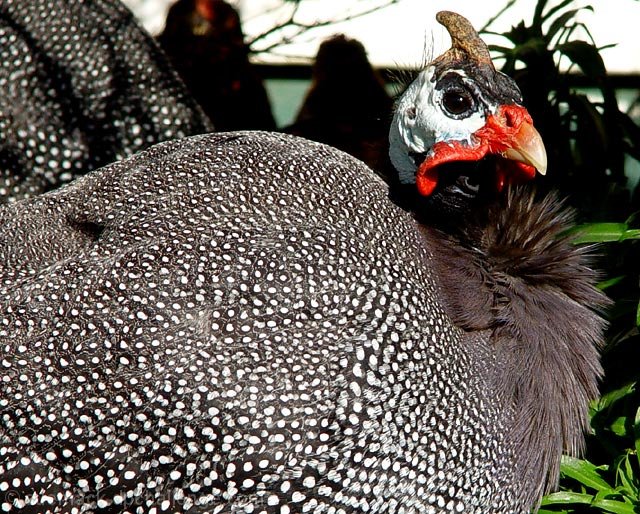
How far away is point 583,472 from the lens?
2.60 meters

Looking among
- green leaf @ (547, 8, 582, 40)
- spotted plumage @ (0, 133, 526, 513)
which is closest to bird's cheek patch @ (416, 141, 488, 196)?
spotted plumage @ (0, 133, 526, 513)

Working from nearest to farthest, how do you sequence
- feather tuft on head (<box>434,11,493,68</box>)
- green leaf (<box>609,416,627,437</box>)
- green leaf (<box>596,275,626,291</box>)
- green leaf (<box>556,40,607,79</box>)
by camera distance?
feather tuft on head (<box>434,11,493,68</box>) < green leaf (<box>609,416,627,437</box>) < green leaf (<box>596,275,626,291</box>) < green leaf (<box>556,40,607,79</box>)

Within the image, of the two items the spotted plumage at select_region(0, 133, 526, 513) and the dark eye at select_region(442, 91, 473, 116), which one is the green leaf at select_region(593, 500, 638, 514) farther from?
the dark eye at select_region(442, 91, 473, 116)

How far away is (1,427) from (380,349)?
91cm

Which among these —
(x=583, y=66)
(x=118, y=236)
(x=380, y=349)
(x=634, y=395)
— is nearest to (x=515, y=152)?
(x=380, y=349)

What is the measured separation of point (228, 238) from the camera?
7.46 ft

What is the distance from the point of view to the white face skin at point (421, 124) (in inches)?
97.9

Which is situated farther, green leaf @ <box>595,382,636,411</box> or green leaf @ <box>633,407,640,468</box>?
green leaf @ <box>595,382,636,411</box>

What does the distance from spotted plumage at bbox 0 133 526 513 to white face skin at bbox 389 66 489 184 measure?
29cm

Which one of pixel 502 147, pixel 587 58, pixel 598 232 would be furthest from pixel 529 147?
pixel 587 58

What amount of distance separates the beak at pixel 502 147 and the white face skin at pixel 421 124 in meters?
0.02

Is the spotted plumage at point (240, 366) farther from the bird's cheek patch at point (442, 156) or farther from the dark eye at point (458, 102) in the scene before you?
the dark eye at point (458, 102)

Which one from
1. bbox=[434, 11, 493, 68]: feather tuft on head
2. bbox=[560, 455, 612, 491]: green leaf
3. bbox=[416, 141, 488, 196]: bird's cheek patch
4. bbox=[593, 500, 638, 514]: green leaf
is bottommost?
bbox=[560, 455, 612, 491]: green leaf

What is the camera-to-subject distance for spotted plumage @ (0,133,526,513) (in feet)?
6.75
